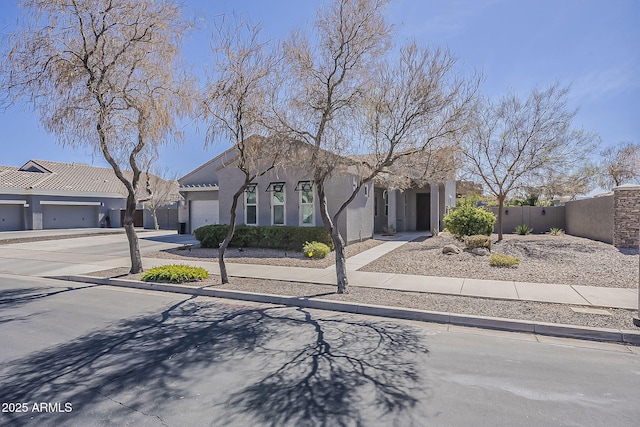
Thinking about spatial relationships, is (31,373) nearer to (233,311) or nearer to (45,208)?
(233,311)

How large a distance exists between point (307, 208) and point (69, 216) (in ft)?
84.3

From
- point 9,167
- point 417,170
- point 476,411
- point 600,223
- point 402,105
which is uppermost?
point 9,167

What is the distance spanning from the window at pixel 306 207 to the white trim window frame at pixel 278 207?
832 mm

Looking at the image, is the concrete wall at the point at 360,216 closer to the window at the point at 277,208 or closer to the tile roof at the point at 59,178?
the window at the point at 277,208

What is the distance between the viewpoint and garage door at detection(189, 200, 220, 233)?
23.6 m

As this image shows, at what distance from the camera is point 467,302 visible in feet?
24.5

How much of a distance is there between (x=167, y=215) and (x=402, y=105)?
2967 centimetres

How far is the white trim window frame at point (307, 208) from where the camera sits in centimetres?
1636

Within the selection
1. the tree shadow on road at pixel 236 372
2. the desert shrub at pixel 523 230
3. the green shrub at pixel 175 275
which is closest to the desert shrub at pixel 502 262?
the tree shadow on road at pixel 236 372

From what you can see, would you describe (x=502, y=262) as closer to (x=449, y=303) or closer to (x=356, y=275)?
(x=356, y=275)

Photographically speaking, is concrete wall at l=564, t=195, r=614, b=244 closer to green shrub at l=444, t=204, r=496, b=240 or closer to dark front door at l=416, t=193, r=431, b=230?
green shrub at l=444, t=204, r=496, b=240

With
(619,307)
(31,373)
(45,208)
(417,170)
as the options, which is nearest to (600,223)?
(619,307)

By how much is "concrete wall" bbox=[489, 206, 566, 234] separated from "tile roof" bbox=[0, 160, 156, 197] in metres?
25.1

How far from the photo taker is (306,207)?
652 inches
